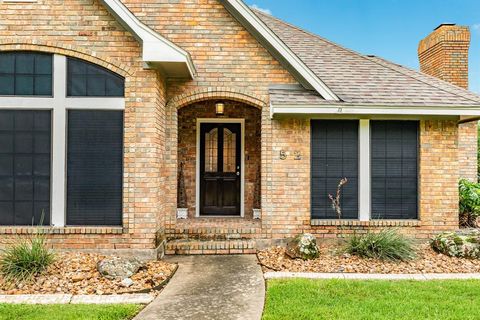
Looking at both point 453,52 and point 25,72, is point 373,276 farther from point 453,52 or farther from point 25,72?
point 453,52

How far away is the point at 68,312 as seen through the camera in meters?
4.46

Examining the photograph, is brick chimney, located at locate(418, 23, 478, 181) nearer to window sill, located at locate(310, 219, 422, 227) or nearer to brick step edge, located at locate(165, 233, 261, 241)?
window sill, located at locate(310, 219, 422, 227)

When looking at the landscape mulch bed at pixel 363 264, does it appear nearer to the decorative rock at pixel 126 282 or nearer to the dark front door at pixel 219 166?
the decorative rock at pixel 126 282

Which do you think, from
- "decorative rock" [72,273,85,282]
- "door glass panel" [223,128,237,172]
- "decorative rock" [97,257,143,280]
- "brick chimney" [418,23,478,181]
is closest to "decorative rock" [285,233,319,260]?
"decorative rock" [97,257,143,280]

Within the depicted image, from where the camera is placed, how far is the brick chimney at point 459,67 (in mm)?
11500

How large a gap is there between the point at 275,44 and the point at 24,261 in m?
5.64

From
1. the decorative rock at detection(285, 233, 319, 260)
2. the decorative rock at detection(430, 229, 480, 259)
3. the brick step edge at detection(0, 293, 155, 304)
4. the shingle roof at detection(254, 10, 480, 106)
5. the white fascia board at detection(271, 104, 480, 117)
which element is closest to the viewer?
the brick step edge at detection(0, 293, 155, 304)

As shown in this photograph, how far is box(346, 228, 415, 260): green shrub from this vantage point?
668cm

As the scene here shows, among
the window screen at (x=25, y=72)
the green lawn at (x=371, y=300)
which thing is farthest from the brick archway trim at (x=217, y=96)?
the green lawn at (x=371, y=300)

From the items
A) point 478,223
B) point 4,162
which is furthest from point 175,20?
point 478,223

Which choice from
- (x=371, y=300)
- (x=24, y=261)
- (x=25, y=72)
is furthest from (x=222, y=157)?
(x=371, y=300)

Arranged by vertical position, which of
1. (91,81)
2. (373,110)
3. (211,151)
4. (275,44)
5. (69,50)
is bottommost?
(211,151)

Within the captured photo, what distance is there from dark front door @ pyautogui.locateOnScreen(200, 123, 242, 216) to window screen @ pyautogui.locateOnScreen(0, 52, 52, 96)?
3878 millimetres

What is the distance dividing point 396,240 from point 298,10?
155 ft
